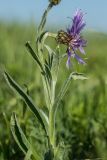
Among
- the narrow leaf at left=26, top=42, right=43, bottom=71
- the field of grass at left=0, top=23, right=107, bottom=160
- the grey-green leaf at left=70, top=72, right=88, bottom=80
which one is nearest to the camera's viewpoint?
the narrow leaf at left=26, top=42, right=43, bottom=71

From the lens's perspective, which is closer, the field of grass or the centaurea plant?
the centaurea plant

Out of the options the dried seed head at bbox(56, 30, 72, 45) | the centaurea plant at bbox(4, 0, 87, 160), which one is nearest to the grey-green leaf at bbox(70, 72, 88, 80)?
the centaurea plant at bbox(4, 0, 87, 160)

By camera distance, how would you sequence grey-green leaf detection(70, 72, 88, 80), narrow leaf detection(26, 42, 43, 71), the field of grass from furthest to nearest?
the field of grass
grey-green leaf detection(70, 72, 88, 80)
narrow leaf detection(26, 42, 43, 71)

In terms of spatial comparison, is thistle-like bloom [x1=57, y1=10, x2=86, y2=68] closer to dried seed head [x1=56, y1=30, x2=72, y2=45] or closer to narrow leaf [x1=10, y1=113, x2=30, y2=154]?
dried seed head [x1=56, y1=30, x2=72, y2=45]

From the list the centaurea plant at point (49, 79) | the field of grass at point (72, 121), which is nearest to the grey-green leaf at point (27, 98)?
the centaurea plant at point (49, 79)

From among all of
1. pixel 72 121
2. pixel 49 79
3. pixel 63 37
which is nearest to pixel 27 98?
pixel 49 79

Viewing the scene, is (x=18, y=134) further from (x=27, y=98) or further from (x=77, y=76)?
(x=77, y=76)

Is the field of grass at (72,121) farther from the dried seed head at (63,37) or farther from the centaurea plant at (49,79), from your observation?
the dried seed head at (63,37)

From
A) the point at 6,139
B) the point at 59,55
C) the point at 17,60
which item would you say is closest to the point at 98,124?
the point at 6,139
